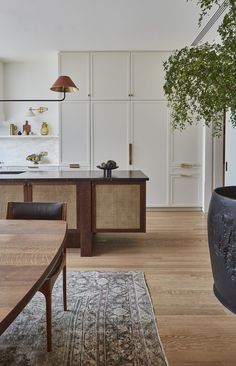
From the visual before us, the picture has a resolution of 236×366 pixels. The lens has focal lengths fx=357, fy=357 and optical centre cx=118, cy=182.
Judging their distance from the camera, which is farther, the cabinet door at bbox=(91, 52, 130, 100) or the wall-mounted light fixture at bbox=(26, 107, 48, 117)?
the wall-mounted light fixture at bbox=(26, 107, 48, 117)

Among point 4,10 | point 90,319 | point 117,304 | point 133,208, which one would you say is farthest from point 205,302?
point 4,10

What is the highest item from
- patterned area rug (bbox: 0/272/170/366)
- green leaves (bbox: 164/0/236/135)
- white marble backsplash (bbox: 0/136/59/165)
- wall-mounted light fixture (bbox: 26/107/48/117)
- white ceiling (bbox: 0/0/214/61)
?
white ceiling (bbox: 0/0/214/61)

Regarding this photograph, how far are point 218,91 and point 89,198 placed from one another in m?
2.21

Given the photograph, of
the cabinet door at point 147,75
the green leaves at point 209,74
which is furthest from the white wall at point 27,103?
the green leaves at point 209,74

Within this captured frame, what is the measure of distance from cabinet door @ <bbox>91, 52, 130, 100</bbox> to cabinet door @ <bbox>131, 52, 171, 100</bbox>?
0.12 m

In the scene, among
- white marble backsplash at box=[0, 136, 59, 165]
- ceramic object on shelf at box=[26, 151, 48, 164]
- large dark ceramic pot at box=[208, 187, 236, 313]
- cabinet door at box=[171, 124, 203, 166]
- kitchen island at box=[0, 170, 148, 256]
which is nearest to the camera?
large dark ceramic pot at box=[208, 187, 236, 313]

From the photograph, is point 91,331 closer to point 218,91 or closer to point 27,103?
point 218,91

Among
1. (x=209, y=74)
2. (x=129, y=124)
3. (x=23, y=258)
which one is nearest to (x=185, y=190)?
(x=129, y=124)

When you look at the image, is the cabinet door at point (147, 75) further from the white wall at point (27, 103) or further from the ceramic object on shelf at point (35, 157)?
the ceramic object on shelf at point (35, 157)

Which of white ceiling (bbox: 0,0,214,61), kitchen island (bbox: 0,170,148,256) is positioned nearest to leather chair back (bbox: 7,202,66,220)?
kitchen island (bbox: 0,170,148,256)

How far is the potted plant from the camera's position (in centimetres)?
184

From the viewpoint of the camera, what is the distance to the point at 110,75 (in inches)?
242

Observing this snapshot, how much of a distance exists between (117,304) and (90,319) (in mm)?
301

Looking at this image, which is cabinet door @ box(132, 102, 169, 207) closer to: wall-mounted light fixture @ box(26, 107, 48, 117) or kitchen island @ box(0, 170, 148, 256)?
wall-mounted light fixture @ box(26, 107, 48, 117)
